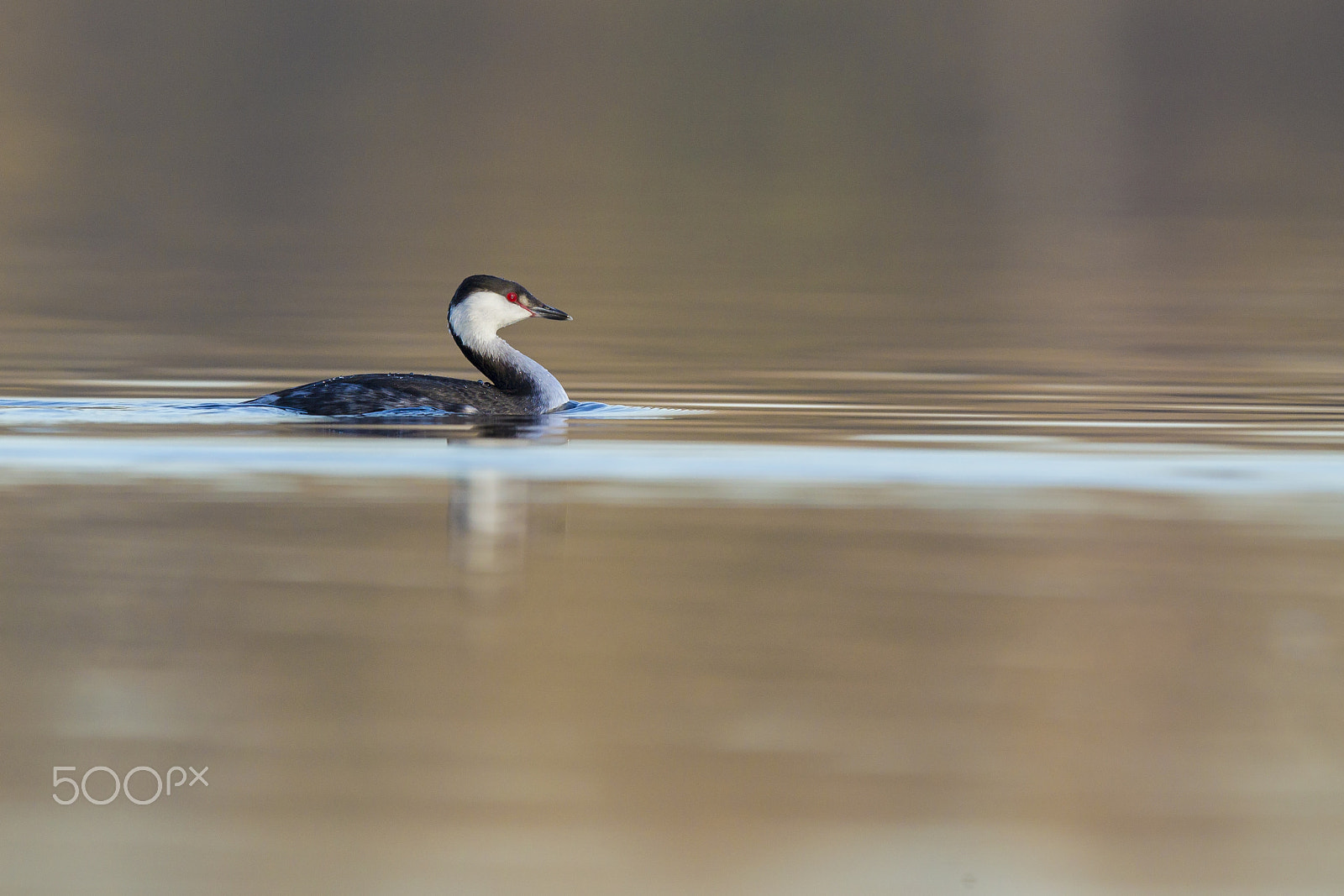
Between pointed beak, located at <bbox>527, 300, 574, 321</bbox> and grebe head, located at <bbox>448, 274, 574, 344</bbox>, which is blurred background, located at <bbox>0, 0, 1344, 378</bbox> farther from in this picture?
grebe head, located at <bbox>448, 274, 574, 344</bbox>

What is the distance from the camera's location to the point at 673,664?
25.1ft

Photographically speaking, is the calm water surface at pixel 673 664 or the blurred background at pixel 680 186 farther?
the blurred background at pixel 680 186

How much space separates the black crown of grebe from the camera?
13.9 metres

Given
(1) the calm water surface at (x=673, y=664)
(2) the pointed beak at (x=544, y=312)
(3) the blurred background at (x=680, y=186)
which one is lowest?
(1) the calm water surface at (x=673, y=664)

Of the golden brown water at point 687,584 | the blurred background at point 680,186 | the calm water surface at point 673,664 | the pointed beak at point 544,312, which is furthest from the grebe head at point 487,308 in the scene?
the calm water surface at point 673,664

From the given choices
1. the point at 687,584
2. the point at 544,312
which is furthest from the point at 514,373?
the point at 687,584

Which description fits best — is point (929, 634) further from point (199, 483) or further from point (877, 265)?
point (877, 265)

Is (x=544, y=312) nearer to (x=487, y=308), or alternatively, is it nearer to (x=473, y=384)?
(x=487, y=308)

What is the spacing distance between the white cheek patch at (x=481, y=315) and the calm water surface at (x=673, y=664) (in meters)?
2.38

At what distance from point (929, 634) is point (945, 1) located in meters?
112

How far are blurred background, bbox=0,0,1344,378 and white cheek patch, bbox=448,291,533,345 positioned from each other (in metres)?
2.23

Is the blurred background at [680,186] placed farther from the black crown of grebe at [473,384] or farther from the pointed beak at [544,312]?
the black crown of grebe at [473,384]

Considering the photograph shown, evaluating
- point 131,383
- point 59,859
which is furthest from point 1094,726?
point 131,383

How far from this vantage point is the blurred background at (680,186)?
2097 cm
